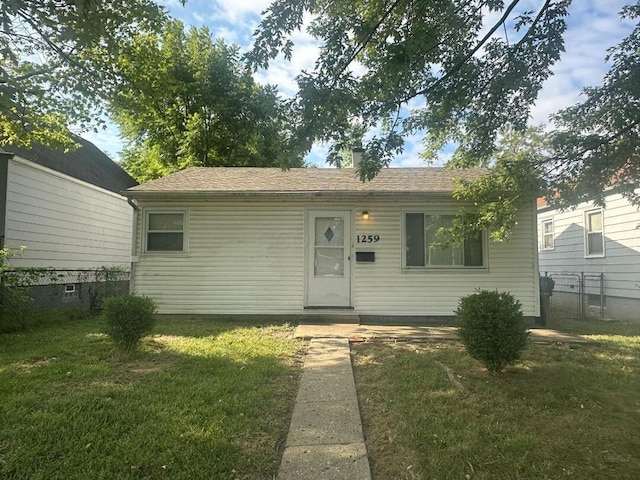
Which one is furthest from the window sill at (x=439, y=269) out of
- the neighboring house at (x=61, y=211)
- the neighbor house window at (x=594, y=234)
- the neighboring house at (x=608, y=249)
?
the neighboring house at (x=61, y=211)

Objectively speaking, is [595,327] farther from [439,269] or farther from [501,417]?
[501,417]

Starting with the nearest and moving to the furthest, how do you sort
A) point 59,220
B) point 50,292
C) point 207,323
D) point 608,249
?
1. point 207,323
2. point 50,292
3. point 608,249
4. point 59,220

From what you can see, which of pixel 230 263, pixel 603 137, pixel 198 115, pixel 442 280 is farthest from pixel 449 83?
pixel 198 115

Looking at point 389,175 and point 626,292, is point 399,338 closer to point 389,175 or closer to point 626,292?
point 389,175

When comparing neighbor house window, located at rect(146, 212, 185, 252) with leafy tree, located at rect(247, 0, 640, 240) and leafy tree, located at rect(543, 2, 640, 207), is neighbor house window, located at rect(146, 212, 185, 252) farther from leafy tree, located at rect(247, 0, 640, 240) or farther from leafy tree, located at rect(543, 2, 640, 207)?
leafy tree, located at rect(543, 2, 640, 207)

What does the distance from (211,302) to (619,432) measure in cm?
732

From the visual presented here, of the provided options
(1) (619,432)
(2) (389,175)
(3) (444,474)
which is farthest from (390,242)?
(3) (444,474)

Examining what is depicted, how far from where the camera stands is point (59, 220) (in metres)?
10.8

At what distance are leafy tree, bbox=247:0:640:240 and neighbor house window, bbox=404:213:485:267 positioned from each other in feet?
9.62

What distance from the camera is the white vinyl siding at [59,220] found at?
9.50m

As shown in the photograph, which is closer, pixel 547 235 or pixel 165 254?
pixel 165 254

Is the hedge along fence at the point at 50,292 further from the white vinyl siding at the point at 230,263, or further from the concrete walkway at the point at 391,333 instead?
the concrete walkway at the point at 391,333

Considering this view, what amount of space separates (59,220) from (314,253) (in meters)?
7.23

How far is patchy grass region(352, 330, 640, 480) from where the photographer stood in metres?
2.77
